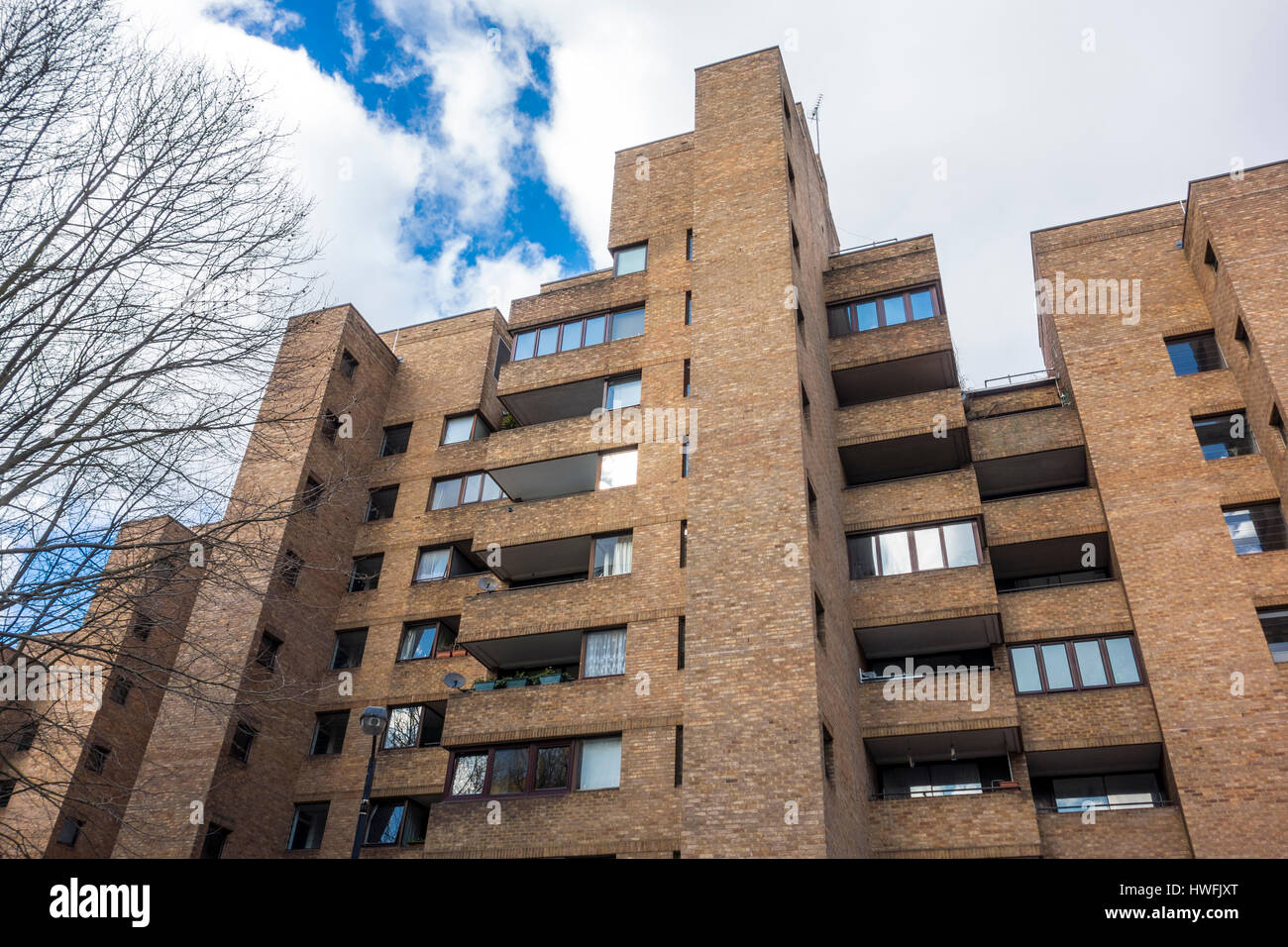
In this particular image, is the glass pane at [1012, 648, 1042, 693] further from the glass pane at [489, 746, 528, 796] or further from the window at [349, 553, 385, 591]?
the window at [349, 553, 385, 591]

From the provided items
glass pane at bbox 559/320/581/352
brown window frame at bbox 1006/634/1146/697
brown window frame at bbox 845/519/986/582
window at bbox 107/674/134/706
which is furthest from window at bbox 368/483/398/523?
brown window frame at bbox 1006/634/1146/697

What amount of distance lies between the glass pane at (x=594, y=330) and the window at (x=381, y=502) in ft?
26.8

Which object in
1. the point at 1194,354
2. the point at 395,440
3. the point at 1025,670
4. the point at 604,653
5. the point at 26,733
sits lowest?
the point at 26,733

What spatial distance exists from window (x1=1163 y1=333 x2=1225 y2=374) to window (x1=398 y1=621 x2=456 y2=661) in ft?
69.7

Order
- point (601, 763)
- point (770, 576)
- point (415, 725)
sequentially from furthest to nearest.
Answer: point (415, 725) → point (601, 763) → point (770, 576)

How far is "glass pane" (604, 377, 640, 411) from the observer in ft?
82.2

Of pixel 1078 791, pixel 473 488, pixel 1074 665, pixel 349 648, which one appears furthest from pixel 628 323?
pixel 1078 791

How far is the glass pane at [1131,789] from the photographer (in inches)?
809

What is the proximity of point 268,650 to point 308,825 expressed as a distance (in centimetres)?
473

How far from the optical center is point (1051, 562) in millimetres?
24516

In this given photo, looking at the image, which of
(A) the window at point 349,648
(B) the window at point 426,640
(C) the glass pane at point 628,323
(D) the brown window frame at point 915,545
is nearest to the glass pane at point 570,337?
(C) the glass pane at point 628,323

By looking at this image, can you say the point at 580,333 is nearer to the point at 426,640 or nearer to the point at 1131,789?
the point at 426,640
